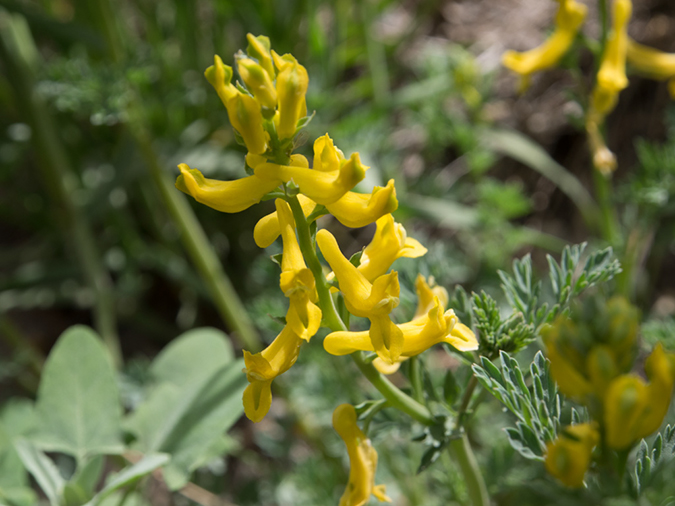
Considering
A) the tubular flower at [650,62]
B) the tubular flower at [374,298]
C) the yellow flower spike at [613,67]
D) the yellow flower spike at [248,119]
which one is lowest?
the tubular flower at [650,62]

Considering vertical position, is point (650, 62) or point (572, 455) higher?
point (572, 455)

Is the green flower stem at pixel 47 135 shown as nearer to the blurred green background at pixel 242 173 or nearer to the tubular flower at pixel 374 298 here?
the blurred green background at pixel 242 173

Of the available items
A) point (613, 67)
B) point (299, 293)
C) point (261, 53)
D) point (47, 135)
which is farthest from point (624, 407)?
point (47, 135)

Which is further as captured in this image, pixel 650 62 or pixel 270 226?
pixel 650 62

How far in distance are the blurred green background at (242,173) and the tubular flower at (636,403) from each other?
1010mm

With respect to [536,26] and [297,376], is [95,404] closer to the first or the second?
[297,376]

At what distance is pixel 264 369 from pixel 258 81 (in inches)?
16.8

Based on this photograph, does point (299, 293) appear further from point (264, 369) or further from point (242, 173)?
point (242, 173)

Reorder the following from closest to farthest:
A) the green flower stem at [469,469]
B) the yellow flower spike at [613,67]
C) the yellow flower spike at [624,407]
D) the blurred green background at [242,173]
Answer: the yellow flower spike at [624,407], the green flower stem at [469,469], the yellow flower spike at [613,67], the blurred green background at [242,173]

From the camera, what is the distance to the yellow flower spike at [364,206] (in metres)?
0.82

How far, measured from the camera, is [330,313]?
88cm

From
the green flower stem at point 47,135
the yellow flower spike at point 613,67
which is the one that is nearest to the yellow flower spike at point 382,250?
the yellow flower spike at point 613,67

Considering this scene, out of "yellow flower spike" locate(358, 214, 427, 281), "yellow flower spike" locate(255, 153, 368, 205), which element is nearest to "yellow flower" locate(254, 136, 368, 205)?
"yellow flower spike" locate(255, 153, 368, 205)

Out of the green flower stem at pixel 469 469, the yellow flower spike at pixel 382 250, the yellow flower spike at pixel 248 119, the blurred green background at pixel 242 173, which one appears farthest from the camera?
the blurred green background at pixel 242 173
